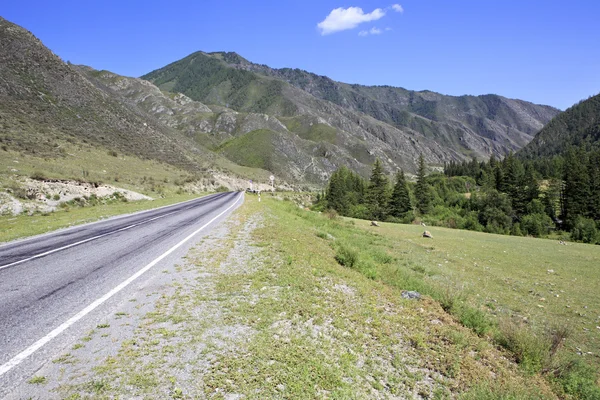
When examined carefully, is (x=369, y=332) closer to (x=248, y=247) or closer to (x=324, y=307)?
(x=324, y=307)

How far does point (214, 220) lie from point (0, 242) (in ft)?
31.9

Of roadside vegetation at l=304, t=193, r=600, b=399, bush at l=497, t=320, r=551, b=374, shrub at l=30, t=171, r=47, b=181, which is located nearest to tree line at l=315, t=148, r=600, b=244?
roadside vegetation at l=304, t=193, r=600, b=399

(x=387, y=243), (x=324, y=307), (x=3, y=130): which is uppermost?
(x=3, y=130)

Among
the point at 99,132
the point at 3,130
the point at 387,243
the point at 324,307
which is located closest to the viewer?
the point at 324,307

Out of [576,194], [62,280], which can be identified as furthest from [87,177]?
[576,194]

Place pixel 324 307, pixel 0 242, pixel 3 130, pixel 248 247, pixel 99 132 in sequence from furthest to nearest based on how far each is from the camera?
1. pixel 99 132
2. pixel 3 130
3. pixel 0 242
4. pixel 248 247
5. pixel 324 307

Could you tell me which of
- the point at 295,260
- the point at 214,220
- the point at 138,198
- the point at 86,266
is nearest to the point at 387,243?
the point at 214,220

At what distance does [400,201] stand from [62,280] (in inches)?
2540

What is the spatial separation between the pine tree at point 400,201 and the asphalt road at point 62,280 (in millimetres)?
56923

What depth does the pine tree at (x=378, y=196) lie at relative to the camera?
67625 mm

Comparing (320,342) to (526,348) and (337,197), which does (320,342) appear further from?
(337,197)

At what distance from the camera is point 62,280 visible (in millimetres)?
7473

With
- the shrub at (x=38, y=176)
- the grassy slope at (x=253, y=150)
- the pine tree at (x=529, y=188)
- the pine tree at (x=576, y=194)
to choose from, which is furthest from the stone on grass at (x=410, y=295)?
the grassy slope at (x=253, y=150)

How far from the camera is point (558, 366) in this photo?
5.79 metres
